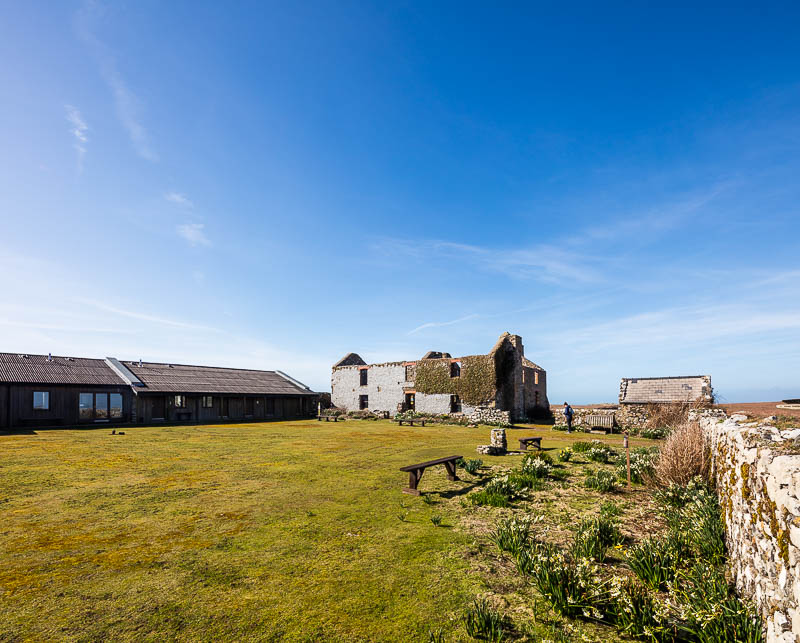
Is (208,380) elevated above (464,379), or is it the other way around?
(208,380)

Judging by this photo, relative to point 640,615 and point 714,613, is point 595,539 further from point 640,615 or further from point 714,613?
point 714,613

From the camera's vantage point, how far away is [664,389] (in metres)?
26.6

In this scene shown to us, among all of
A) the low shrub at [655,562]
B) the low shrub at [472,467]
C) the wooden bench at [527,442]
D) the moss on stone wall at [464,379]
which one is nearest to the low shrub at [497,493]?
the low shrub at [472,467]

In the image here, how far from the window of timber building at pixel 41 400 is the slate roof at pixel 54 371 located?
773 millimetres

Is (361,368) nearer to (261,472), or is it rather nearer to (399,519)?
(261,472)

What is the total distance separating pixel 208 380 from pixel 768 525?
37024 mm

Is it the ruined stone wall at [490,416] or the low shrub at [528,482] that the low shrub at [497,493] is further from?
the ruined stone wall at [490,416]

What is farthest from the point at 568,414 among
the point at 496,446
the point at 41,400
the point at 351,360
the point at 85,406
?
the point at 41,400

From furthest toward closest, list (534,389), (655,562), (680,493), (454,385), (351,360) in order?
1. (351,360)
2. (534,389)
3. (454,385)
4. (680,493)
5. (655,562)

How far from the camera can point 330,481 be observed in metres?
10.2

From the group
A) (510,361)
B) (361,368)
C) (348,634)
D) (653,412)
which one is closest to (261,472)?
(348,634)

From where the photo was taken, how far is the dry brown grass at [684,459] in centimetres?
856

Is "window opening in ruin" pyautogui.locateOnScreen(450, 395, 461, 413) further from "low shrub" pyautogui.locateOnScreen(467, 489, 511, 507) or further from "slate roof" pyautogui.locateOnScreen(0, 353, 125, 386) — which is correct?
"low shrub" pyautogui.locateOnScreen(467, 489, 511, 507)

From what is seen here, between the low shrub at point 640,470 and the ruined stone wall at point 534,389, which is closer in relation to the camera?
the low shrub at point 640,470
